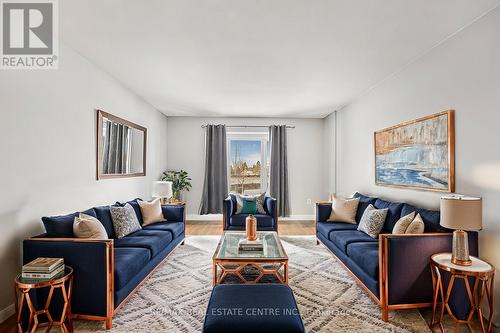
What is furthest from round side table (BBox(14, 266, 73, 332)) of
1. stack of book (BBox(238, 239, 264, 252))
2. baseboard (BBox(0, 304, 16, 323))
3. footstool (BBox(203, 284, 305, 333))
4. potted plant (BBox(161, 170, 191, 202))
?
potted plant (BBox(161, 170, 191, 202))

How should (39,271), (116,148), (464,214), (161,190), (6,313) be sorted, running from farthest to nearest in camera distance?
(161,190) < (116,148) < (6,313) < (464,214) < (39,271)

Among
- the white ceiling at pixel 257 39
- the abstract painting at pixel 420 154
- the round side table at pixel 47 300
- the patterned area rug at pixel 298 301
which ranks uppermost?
the white ceiling at pixel 257 39

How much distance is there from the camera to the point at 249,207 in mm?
4988

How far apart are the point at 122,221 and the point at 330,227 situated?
283 cm

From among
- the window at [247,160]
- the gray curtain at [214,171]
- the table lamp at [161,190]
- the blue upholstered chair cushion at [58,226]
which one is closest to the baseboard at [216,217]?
the gray curtain at [214,171]

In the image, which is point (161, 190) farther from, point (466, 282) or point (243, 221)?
point (466, 282)

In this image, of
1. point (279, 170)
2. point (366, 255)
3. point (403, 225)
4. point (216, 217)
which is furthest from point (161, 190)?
point (403, 225)

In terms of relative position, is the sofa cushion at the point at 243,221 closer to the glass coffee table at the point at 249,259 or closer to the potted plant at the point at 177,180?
the glass coffee table at the point at 249,259

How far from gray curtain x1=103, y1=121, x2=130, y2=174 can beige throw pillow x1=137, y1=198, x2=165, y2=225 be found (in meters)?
0.66

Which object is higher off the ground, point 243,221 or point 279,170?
point 279,170

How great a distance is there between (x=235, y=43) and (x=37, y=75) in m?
1.95

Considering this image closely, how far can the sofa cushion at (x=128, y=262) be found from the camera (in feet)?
7.72

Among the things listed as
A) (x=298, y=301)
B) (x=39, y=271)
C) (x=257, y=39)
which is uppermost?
(x=257, y=39)

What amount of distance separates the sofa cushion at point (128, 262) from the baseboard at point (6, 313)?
0.90 metres
